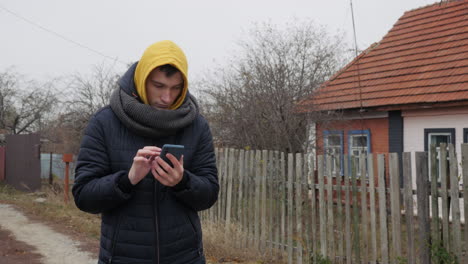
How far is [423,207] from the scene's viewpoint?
4.45m

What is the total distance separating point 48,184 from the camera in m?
12.5

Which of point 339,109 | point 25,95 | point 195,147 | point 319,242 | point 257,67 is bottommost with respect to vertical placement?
point 319,242

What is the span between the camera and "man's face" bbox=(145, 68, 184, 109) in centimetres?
175

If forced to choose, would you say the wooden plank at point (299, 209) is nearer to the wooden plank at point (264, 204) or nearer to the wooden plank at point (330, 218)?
the wooden plank at point (330, 218)

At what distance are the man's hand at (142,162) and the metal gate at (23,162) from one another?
1209cm

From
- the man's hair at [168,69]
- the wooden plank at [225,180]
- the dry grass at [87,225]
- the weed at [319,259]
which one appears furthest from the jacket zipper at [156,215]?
the wooden plank at [225,180]

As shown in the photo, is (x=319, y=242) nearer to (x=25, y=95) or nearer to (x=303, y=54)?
(x=303, y=54)

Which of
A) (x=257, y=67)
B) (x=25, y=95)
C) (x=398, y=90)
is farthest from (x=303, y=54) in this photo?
(x=25, y=95)

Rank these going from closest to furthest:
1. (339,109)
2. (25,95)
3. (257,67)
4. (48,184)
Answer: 1. (257,67)
2. (339,109)
3. (48,184)
4. (25,95)

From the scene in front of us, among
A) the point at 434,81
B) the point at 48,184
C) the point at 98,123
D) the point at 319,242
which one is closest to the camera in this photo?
the point at 98,123

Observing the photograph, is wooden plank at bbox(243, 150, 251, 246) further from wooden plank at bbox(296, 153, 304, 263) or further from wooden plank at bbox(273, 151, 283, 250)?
wooden plank at bbox(296, 153, 304, 263)

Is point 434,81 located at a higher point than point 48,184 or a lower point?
higher

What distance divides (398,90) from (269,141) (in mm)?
4325

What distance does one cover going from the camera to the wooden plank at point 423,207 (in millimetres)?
4371
